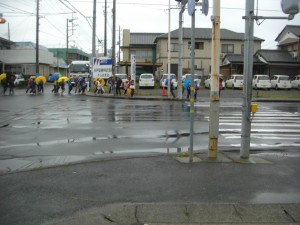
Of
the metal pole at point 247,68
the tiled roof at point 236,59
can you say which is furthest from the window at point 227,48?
the metal pole at point 247,68

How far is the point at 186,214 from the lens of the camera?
4961 mm

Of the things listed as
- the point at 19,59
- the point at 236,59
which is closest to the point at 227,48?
the point at 236,59

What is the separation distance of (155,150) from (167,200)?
3984 millimetres

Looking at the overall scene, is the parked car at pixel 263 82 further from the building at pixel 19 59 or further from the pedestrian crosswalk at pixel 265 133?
the building at pixel 19 59

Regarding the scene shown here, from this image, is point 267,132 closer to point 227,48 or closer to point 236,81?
point 236,81

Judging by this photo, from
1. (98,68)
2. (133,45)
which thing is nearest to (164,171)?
(98,68)

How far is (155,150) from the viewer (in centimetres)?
952

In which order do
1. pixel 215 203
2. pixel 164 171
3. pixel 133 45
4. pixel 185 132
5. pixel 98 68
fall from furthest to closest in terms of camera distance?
pixel 133 45 → pixel 98 68 → pixel 185 132 → pixel 164 171 → pixel 215 203

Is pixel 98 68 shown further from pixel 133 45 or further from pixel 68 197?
pixel 68 197

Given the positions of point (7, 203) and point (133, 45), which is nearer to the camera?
point (7, 203)

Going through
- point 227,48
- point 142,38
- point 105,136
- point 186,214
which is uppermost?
point 142,38

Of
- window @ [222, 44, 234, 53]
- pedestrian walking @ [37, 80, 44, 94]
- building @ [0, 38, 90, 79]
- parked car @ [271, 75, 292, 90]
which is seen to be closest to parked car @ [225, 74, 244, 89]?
parked car @ [271, 75, 292, 90]

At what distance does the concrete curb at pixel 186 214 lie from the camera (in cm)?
477

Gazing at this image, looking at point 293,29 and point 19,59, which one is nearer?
point 293,29
